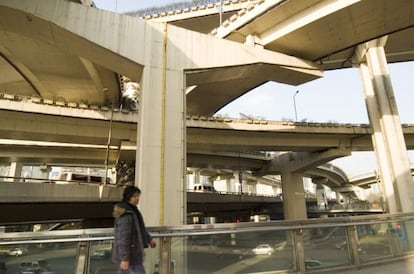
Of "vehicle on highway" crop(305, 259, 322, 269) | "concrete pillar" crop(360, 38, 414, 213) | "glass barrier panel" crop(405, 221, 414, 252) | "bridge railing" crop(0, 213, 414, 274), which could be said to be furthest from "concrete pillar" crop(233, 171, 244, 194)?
"vehicle on highway" crop(305, 259, 322, 269)

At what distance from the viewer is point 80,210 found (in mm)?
22250

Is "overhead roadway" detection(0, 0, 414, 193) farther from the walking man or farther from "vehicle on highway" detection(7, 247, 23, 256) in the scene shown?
the walking man

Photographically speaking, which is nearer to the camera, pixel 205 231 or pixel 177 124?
pixel 205 231

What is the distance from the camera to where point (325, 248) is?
5.89 metres

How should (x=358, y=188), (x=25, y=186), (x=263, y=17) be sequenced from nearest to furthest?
(x=263, y=17), (x=25, y=186), (x=358, y=188)

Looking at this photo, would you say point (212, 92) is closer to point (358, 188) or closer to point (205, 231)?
point (205, 231)

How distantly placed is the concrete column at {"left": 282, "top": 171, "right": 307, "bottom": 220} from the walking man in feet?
107

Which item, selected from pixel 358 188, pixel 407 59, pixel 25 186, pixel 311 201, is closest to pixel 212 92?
pixel 25 186

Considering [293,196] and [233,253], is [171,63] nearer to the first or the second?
[233,253]

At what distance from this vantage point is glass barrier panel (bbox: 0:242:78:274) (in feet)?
14.5

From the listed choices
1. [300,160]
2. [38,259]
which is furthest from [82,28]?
[300,160]

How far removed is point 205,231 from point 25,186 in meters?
17.1

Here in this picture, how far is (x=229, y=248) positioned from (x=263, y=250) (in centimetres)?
63

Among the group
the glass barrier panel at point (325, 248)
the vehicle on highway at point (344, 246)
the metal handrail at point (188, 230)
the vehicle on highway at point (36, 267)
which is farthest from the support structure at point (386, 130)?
the vehicle on highway at point (36, 267)
